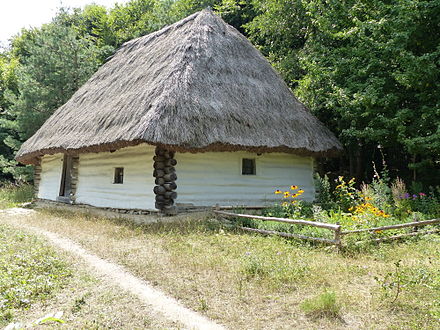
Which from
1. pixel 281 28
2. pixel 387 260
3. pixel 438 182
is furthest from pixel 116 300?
pixel 281 28

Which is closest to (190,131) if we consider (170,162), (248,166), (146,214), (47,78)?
(170,162)

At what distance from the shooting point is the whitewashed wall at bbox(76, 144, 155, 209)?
31.6 feet

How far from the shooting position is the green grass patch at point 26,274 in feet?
13.1

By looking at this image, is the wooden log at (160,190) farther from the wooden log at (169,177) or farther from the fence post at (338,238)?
the fence post at (338,238)

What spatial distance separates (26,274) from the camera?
4.77 m

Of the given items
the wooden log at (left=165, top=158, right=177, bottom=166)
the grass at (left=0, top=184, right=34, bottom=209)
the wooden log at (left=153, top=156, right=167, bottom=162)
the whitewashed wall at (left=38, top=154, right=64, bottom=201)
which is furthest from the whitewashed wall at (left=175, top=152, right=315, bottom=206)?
the grass at (left=0, top=184, right=34, bottom=209)

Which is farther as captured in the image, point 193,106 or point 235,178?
point 235,178

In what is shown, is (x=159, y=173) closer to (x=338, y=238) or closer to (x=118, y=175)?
(x=118, y=175)

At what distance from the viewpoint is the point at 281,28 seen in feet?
49.2

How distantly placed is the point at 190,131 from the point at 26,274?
4.77 meters

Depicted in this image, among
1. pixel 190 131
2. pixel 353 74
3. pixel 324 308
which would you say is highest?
pixel 353 74

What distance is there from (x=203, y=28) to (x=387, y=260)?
8.86 meters

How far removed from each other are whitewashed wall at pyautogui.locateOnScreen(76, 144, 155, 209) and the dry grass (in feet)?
7.78

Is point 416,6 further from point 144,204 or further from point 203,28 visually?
point 144,204
